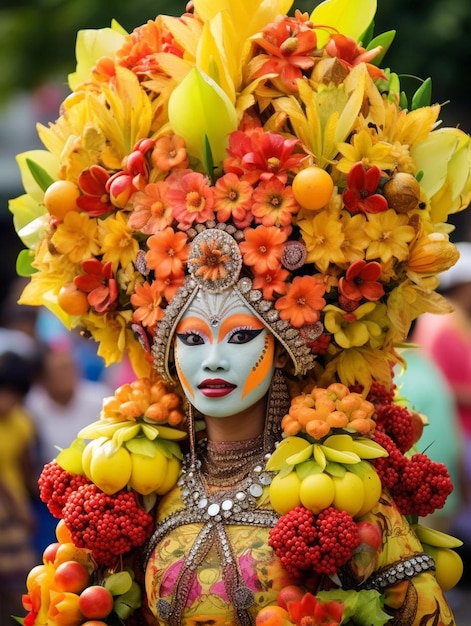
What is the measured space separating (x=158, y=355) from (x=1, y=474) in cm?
286

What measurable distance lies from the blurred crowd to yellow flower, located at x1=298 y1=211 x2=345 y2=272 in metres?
2.55

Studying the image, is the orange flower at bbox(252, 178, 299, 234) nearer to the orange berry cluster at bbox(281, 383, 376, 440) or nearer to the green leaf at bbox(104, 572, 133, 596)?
the orange berry cluster at bbox(281, 383, 376, 440)

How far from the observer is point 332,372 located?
167 inches

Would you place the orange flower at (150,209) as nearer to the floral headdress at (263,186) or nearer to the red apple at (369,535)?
the floral headdress at (263,186)

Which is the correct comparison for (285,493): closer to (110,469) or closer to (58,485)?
(110,469)

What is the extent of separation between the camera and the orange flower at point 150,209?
411 cm

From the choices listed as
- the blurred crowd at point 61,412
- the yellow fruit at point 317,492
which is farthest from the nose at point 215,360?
the blurred crowd at point 61,412

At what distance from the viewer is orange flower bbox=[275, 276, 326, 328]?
4.01 meters

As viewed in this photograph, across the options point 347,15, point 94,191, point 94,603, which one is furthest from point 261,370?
point 347,15

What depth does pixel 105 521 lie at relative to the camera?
4.17 metres

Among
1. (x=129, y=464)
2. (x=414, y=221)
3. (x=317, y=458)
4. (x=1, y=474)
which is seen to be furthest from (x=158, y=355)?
(x=1, y=474)

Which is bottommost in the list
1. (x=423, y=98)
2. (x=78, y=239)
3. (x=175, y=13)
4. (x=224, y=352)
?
(x=175, y=13)

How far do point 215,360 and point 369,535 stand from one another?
71 centimetres

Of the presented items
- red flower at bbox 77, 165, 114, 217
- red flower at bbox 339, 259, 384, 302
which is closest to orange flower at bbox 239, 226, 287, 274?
red flower at bbox 339, 259, 384, 302
